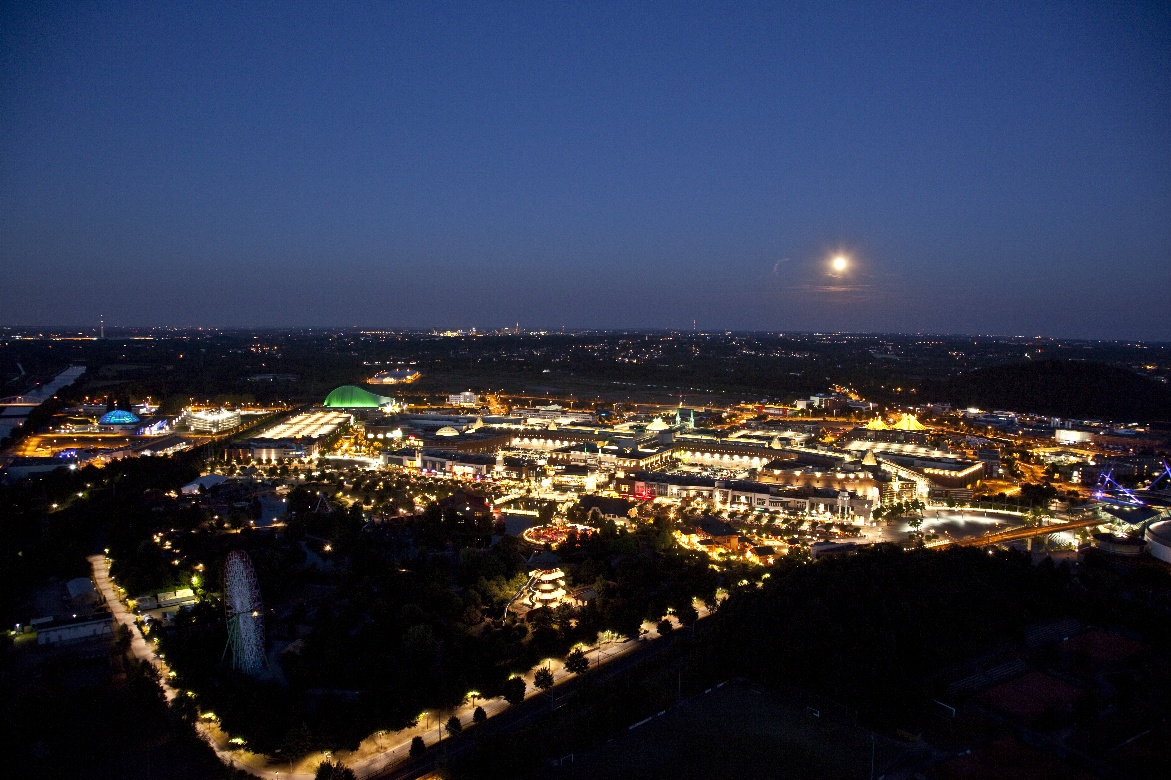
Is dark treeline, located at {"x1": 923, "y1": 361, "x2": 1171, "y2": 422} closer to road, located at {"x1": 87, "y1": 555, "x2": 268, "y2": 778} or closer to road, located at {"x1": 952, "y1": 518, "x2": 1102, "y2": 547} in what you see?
road, located at {"x1": 952, "y1": 518, "x2": 1102, "y2": 547}

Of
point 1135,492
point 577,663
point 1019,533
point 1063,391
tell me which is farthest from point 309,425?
point 1063,391

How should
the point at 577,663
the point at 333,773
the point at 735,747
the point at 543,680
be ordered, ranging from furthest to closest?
the point at 577,663 → the point at 543,680 → the point at 735,747 → the point at 333,773

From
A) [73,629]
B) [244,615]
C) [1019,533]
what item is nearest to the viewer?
[244,615]

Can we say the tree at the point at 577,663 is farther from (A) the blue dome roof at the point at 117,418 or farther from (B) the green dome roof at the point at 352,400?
(B) the green dome roof at the point at 352,400

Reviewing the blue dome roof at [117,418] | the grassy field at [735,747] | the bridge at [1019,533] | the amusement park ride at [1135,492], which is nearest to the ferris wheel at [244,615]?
the grassy field at [735,747]

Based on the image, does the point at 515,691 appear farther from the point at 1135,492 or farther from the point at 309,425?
the point at 309,425

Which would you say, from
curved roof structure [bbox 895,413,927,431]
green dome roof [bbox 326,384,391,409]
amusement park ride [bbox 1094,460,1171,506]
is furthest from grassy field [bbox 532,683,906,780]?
green dome roof [bbox 326,384,391,409]
